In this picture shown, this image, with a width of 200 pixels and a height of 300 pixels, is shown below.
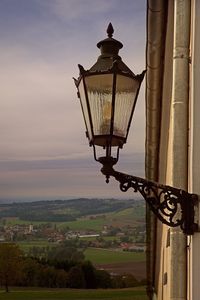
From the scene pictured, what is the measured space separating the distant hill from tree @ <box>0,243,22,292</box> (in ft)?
4.85

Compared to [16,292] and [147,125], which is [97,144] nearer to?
[147,125]

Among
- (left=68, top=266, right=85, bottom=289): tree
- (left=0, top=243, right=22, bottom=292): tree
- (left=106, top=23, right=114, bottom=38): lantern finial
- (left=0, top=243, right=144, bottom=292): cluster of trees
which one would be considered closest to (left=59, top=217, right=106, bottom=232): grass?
(left=0, top=243, right=144, bottom=292): cluster of trees

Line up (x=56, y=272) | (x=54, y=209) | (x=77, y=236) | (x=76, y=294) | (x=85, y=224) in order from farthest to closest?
(x=54, y=209) < (x=76, y=294) < (x=56, y=272) < (x=85, y=224) < (x=77, y=236)

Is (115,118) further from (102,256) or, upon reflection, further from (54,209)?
(54,209)

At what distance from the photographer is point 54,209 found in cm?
1766

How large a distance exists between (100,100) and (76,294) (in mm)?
15742

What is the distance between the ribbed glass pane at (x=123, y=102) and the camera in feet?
8.27

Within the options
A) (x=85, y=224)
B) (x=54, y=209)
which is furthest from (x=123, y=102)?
(x=54, y=209)

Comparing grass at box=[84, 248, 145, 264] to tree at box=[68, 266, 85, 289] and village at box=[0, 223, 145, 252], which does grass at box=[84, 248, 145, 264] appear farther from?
tree at box=[68, 266, 85, 289]

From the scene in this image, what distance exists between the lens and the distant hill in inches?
538

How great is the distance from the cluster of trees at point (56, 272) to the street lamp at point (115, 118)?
9586mm

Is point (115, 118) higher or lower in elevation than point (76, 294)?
higher

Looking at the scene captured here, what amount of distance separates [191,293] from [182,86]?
1070 millimetres

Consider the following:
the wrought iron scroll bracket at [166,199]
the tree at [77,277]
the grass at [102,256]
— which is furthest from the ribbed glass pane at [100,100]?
the tree at [77,277]
